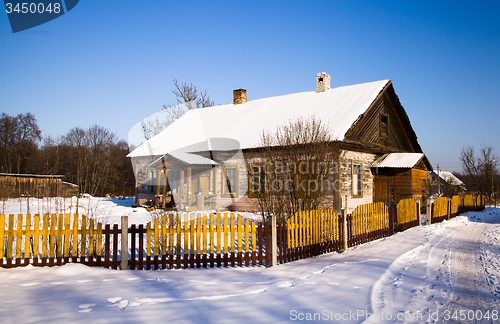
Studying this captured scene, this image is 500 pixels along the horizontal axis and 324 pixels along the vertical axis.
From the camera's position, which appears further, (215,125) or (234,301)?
(215,125)

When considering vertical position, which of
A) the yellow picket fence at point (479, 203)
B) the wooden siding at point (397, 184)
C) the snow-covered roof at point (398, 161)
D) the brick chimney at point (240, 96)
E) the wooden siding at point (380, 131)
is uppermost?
the brick chimney at point (240, 96)

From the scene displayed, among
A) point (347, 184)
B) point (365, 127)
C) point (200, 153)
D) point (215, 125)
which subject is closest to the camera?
point (347, 184)

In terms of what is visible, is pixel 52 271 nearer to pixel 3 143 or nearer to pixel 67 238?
pixel 67 238

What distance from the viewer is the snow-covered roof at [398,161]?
1712 centimetres

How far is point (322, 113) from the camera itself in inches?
717

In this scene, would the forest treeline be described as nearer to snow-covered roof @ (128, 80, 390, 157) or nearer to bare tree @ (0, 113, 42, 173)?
bare tree @ (0, 113, 42, 173)

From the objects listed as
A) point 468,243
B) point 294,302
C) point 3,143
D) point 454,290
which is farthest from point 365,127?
point 3,143

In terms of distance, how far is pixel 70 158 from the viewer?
169 feet

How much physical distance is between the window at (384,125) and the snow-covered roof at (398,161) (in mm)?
1432

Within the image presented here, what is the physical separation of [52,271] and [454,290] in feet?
21.9

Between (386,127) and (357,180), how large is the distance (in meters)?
4.56

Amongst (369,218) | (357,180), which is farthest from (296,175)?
(357,180)

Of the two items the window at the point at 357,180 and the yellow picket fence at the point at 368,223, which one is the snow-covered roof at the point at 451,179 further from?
the yellow picket fence at the point at 368,223

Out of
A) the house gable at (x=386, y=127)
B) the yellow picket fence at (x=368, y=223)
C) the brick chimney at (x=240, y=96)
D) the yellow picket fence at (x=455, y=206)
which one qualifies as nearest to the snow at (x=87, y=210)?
the yellow picket fence at (x=368, y=223)
